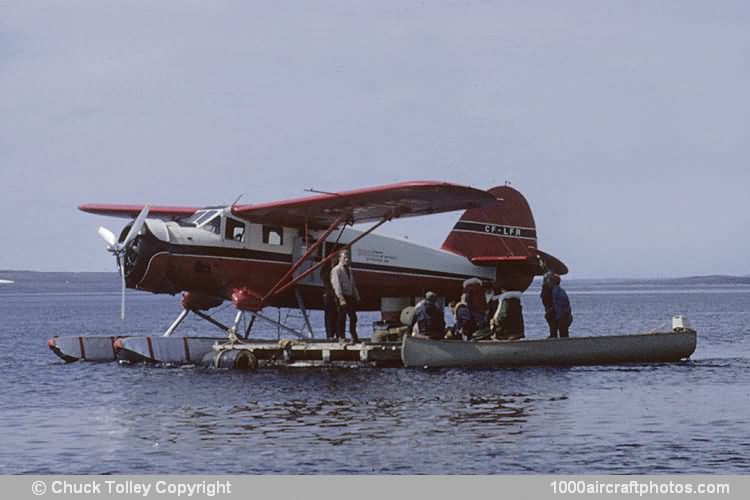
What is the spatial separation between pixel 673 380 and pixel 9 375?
13173 millimetres

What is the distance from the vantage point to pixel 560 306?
→ 2252 cm

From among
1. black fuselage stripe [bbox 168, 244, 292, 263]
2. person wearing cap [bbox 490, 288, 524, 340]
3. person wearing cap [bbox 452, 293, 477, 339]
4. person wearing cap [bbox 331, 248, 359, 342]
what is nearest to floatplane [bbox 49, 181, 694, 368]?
black fuselage stripe [bbox 168, 244, 292, 263]

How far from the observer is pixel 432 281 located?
2595 cm

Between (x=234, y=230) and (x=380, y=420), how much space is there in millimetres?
8274

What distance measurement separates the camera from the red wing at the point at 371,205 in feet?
72.2

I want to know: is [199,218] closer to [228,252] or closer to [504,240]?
[228,252]

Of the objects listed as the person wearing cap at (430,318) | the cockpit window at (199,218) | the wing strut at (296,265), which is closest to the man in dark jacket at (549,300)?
the person wearing cap at (430,318)

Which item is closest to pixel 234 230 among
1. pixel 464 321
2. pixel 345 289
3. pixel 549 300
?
pixel 345 289

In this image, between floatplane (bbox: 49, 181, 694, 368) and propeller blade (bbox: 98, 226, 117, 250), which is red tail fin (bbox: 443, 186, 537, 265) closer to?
floatplane (bbox: 49, 181, 694, 368)

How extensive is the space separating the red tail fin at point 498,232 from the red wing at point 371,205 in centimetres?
339

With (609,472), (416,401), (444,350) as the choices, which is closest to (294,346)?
(444,350)

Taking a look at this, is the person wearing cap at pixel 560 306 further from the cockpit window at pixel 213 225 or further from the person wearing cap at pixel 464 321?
the cockpit window at pixel 213 225

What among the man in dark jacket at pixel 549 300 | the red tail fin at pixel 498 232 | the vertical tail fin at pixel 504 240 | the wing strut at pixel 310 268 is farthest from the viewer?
the red tail fin at pixel 498 232
